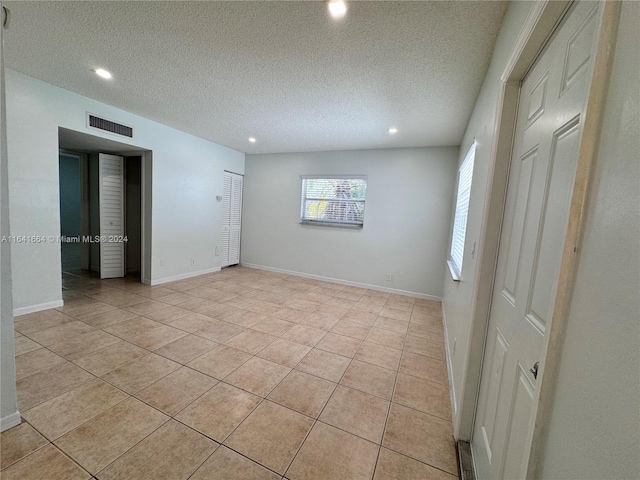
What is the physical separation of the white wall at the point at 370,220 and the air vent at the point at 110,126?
2.37m

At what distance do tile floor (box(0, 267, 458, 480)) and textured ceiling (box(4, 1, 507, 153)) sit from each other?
2527 mm

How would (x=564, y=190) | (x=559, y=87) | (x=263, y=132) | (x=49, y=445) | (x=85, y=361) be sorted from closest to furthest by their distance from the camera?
(x=564, y=190), (x=559, y=87), (x=49, y=445), (x=85, y=361), (x=263, y=132)

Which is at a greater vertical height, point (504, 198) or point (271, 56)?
point (271, 56)

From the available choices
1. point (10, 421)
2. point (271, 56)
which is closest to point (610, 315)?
point (271, 56)

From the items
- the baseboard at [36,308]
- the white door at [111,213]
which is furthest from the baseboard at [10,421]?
the white door at [111,213]

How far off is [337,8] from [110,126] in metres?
3.38

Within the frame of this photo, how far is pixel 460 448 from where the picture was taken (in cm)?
147

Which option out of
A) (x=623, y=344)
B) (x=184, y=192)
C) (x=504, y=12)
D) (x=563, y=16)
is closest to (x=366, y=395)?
(x=623, y=344)

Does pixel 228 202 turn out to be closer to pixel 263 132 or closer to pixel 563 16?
pixel 263 132

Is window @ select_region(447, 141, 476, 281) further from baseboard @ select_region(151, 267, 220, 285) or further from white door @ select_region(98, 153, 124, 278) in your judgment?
white door @ select_region(98, 153, 124, 278)

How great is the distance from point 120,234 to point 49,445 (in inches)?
149

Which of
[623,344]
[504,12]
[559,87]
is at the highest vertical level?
[504,12]

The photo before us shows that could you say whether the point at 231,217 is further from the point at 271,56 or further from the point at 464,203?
the point at 464,203

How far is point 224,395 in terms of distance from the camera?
1826mm
